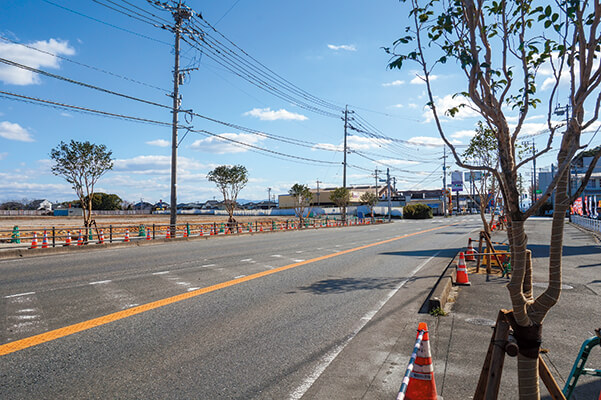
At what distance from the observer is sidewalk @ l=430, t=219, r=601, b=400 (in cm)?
418

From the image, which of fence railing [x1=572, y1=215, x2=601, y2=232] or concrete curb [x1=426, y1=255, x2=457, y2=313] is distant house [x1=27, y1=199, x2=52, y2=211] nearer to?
fence railing [x1=572, y1=215, x2=601, y2=232]

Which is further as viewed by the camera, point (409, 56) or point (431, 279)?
point (431, 279)

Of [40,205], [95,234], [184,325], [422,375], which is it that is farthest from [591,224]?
[40,205]

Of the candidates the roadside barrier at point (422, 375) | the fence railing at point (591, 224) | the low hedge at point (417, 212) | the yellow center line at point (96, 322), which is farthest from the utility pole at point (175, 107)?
the low hedge at point (417, 212)

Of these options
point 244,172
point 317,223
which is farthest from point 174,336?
point 317,223

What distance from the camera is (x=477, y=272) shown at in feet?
38.3

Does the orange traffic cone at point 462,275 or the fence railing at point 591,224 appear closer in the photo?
the orange traffic cone at point 462,275

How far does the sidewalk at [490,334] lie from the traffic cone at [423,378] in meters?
0.58

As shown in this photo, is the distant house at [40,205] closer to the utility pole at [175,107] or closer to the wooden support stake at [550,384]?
the utility pole at [175,107]

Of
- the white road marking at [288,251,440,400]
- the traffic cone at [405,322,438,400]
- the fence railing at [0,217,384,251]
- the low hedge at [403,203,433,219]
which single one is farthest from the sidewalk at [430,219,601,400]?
the low hedge at [403,203,433,219]

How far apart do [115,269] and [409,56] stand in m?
10.4

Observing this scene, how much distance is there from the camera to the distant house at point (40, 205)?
386 ft

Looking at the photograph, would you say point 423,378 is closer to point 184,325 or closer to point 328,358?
point 328,358

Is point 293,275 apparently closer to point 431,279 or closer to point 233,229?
point 431,279
